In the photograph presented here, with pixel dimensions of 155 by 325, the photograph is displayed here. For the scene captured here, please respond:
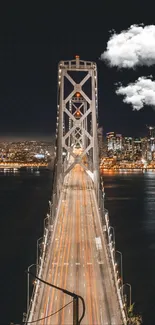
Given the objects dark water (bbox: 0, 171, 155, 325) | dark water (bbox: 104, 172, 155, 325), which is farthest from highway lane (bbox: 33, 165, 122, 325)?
dark water (bbox: 104, 172, 155, 325)

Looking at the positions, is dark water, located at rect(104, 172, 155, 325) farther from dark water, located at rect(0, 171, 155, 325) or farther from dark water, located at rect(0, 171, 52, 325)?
dark water, located at rect(0, 171, 52, 325)

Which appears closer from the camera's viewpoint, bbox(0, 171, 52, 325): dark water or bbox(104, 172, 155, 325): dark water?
bbox(0, 171, 52, 325): dark water

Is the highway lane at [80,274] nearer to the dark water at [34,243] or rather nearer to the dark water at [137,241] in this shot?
the dark water at [34,243]

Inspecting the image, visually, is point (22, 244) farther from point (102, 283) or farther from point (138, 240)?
point (102, 283)

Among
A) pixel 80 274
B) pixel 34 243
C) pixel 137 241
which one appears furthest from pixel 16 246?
pixel 80 274

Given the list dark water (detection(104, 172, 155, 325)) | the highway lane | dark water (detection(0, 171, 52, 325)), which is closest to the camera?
the highway lane

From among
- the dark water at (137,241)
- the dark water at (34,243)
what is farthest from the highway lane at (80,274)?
the dark water at (137,241)

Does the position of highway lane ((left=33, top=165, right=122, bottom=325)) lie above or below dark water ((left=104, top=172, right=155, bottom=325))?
above

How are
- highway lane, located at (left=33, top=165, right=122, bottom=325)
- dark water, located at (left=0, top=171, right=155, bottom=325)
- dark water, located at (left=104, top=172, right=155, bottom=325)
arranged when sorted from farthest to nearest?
dark water, located at (left=104, top=172, right=155, bottom=325), dark water, located at (left=0, top=171, right=155, bottom=325), highway lane, located at (left=33, top=165, right=122, bottom=325)
